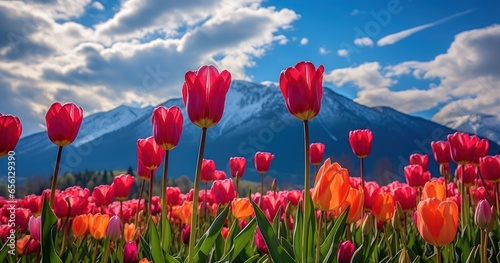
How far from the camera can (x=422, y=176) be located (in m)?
6.27

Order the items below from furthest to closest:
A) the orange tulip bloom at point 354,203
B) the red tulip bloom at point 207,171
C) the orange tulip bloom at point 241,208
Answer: the red tulip bloom at point 207,171 → the orange tulip bloom at point 241,208 → the orange tulip bloom at point 354,203

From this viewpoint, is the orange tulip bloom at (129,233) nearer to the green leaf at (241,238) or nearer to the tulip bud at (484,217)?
the green leaf at (241,238)

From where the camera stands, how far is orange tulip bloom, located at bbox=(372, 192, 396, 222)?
441 centimetres

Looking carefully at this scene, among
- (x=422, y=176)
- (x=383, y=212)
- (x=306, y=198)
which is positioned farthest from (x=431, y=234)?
(x=422, y=176)

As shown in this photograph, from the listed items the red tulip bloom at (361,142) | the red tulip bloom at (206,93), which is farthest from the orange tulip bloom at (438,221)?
the red tulip bloom at (361,142)

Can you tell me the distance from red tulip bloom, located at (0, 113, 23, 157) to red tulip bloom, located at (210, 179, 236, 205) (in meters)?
2.41

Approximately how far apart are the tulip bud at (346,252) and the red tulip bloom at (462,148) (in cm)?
280

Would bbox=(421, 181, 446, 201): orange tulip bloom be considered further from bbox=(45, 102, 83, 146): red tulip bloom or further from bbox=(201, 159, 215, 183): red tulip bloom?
bbox=(201, 159, 215, 183): red tulip bloom

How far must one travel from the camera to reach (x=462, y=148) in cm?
511

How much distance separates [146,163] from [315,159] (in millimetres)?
3660

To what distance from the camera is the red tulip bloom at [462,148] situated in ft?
16.7

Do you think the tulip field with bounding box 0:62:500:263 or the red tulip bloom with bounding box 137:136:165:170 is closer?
the tulip field with bounding box 0:62:500:263

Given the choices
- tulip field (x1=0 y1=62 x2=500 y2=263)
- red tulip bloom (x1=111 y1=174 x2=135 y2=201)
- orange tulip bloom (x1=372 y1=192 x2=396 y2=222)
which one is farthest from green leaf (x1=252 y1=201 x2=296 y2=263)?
red tulip bloom (x1=111 y1=174 x2=135 y2=201)

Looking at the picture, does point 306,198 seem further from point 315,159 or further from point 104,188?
point 315,159
